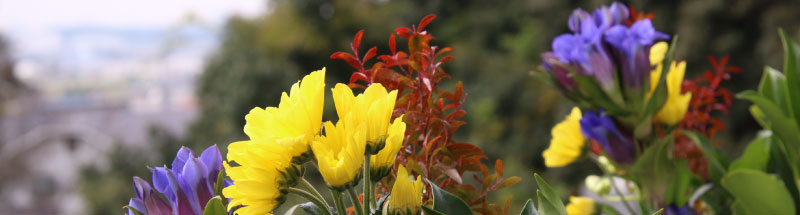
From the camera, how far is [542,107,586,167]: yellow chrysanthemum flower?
358 mm

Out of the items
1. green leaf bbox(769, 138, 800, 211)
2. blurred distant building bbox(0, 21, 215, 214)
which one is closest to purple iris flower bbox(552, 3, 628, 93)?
green leaf bbox(769, 138, 800, 211)

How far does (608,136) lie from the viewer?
1.13 ft

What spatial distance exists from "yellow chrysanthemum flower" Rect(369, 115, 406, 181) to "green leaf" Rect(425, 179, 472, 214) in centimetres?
1

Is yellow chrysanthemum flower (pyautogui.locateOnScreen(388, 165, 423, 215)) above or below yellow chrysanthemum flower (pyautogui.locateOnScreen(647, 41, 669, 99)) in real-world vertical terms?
below

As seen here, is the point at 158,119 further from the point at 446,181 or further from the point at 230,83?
the point at 446,181

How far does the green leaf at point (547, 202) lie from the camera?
0.21 meters

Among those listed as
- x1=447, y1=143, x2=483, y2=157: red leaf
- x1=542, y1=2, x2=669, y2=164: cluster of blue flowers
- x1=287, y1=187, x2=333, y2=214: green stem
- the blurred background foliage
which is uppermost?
the blurred background foliage

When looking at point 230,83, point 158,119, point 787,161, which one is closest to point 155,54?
point 158,119

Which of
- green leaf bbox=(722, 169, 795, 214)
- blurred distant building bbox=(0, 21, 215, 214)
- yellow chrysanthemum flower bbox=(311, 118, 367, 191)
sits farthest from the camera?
blurred distant building bbox=(0, 21, 215, 214)

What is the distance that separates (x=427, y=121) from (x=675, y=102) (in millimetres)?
193

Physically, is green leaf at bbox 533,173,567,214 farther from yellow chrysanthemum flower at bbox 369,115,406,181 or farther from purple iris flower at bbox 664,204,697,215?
purple iris flower at bbox 664,204,697,215

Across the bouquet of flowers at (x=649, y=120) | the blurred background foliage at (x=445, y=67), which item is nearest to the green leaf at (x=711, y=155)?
the bouquet of flowers at (x=649, y=120)

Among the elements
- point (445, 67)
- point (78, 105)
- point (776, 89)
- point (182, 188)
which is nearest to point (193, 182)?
point (182, 188)

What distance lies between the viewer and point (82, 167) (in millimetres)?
4898
